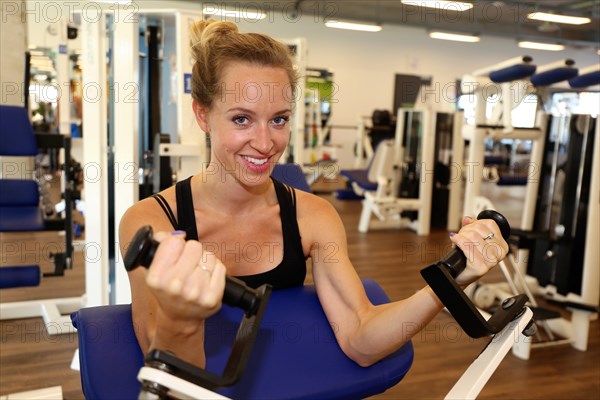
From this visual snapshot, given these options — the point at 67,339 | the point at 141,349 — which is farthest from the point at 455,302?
the point at 67,339

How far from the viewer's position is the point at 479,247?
34.9 inches

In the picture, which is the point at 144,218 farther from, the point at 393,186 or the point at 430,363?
the point at 393,186

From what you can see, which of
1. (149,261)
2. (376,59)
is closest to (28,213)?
(149,261)

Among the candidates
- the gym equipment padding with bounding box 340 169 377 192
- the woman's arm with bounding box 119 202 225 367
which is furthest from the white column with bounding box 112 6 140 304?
the gym equipment padding with bounding box 340 169 377 192

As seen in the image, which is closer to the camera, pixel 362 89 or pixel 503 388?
pixel 503 388

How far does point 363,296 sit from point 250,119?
0.44 m

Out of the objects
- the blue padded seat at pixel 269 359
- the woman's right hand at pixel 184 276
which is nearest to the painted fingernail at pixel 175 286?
the woman's right hand at pixel 184 276

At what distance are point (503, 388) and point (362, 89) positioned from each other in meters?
8.68

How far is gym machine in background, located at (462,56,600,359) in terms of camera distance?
9.39ft

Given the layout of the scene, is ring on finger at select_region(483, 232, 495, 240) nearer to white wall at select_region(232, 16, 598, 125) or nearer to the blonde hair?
the blonde hair

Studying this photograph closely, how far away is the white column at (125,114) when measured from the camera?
7.09ft

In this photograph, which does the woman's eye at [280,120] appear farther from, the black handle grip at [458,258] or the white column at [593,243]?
the white column at [593,243]

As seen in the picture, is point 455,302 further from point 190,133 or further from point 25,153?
point 25,153

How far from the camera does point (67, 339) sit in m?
2.68
